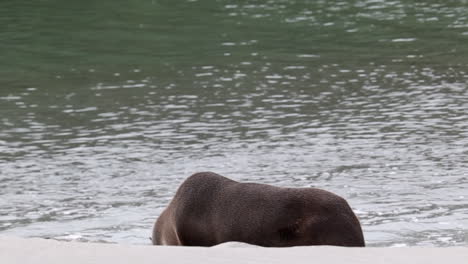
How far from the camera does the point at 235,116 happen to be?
45.6ft

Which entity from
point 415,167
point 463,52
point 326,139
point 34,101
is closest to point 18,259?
point 415,167

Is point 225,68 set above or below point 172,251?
below

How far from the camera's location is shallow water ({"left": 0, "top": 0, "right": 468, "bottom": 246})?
9734 millimetres

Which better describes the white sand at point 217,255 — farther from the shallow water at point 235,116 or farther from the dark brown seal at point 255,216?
the shallow water at point 235,116

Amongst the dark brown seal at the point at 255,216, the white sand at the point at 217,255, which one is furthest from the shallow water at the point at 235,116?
the white sand at the point at 217,255

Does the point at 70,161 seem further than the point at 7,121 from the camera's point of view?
No

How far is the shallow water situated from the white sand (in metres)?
3.42

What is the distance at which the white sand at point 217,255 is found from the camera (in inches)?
183

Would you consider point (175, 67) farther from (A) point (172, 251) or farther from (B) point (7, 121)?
(A) point (172, 251)

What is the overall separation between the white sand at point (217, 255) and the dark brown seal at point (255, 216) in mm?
1577

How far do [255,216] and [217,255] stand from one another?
76.5 inches

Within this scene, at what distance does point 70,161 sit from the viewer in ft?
38.9

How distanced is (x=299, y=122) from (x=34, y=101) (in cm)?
409

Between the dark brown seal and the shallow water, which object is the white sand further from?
the shallow water
